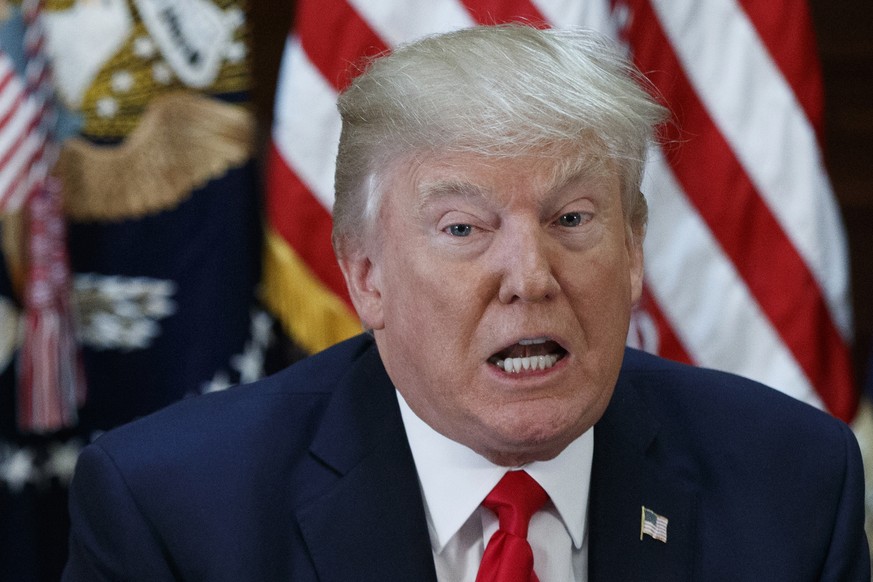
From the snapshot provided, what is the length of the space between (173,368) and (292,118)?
2.19 feet

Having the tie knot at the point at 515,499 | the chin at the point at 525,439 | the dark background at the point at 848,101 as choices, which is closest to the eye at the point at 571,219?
the chin at the point at 525,439

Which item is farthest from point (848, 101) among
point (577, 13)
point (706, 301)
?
point (577, 13)

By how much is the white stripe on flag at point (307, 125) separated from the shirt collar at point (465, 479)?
117 cm

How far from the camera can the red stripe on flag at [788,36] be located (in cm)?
273

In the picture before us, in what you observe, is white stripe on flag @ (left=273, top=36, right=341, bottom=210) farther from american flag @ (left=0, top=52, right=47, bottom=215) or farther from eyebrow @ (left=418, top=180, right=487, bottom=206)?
eyebrow @ (left=418, top=180, right=487, bottom=206)

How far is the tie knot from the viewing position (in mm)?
1600

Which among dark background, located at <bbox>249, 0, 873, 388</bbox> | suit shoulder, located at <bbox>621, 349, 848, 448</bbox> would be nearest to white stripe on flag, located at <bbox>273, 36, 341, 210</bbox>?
dark background, located at <bbox>249, 0, 873, 388</bbox>

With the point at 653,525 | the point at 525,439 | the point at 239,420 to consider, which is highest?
the point at 525,439

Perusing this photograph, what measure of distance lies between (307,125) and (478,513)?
136 cm

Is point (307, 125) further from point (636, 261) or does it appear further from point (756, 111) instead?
point (636, 261)

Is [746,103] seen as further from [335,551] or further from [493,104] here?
[335,551]

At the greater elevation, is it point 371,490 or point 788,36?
point 788,36

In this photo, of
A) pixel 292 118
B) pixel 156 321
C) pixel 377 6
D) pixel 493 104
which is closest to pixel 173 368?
pixel 156 321

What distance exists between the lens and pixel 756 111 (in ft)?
9.06
